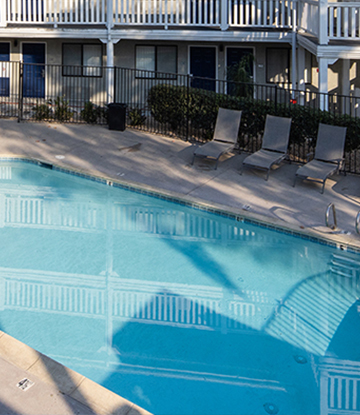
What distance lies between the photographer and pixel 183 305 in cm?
963

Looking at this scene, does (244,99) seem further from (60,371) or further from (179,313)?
(60,371)

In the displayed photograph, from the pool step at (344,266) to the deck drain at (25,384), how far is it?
5.77 meters

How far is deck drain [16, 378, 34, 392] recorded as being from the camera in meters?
7.03

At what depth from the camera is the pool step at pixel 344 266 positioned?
1079 centimetres

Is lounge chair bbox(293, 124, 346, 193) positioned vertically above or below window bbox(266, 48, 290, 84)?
below

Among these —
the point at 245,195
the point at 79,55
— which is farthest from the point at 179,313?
the point at 79,55

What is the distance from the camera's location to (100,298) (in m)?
9.75

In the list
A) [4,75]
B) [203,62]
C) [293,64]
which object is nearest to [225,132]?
[293,64]

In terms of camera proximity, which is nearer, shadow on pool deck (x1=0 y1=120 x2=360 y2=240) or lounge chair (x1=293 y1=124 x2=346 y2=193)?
shadow on pool deck (x1=0 y1=120 x2=360 y2=240)

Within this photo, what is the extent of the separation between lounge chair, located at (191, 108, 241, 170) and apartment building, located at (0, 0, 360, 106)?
4.17 m

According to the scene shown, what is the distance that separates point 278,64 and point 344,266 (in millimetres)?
12496

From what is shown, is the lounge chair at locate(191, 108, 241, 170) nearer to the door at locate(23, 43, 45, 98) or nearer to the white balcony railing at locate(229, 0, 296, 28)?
the white balcony railing at locate(229, 0, 296, 28)

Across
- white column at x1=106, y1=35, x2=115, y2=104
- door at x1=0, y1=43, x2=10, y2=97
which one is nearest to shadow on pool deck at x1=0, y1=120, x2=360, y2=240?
white column at x1=106, y1=35, x2=115, y2=104

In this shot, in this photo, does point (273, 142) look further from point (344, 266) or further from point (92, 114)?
point (92, 114)
